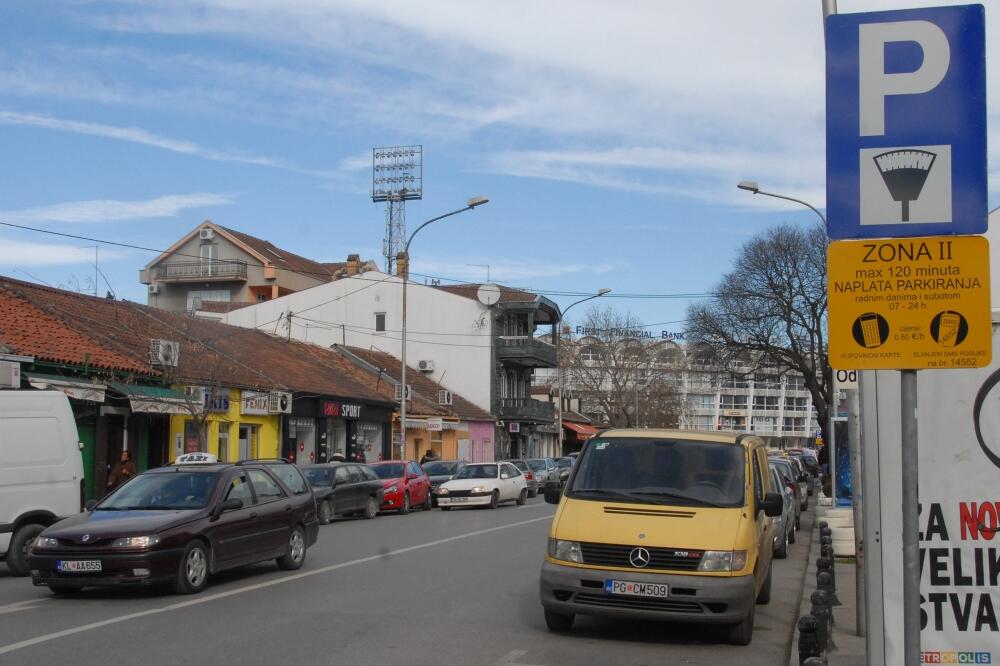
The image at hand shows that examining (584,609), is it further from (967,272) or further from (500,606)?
(967,272)

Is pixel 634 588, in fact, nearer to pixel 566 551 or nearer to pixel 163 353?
pixel 566 551

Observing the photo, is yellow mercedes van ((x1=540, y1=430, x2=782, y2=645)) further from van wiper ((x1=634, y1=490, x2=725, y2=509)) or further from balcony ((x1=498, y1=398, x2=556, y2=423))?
balcony ((x1=498, y1=398, x2=556, y2=423))

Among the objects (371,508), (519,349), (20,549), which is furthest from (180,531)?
(519,349)

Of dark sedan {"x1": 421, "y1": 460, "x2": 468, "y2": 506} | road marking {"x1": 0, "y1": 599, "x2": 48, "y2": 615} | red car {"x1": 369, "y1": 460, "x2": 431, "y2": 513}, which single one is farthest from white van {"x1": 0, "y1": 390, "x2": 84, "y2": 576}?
dark sedan {"x1": 421, "y1": 460, "x2": 468, "y2": 506}

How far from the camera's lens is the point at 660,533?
9.50 m

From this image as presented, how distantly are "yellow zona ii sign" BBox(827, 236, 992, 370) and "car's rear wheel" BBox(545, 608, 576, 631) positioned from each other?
22.1 feet

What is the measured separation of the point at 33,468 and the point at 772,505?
1018 centimetres

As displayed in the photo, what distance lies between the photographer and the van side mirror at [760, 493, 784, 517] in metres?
10.3

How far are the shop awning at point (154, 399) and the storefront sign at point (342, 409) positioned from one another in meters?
10.8

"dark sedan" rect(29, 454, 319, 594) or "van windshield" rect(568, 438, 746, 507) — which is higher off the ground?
"van windshield" rect(568, 438, 746, 507)

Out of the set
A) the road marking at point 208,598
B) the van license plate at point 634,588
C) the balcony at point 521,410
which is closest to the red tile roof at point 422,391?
the balcony at point 521,410

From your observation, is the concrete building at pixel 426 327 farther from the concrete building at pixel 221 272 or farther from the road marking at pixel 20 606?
the road marking at pixel 20 606

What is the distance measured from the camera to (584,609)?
9555 mm

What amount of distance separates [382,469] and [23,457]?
16.0 meters
